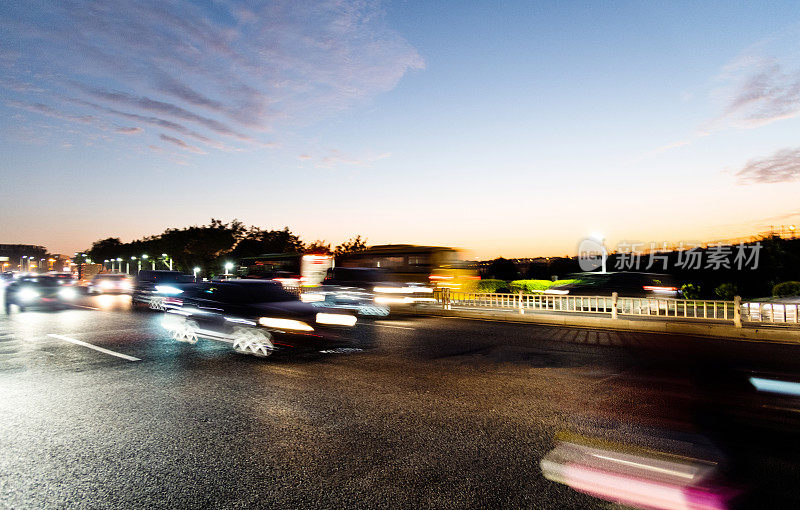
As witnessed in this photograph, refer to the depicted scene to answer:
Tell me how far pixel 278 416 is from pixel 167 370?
361 centimetres

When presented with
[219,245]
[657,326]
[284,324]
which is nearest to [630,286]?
[657,326]

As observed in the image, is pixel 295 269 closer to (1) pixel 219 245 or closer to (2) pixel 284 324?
(2) pixel 284 324

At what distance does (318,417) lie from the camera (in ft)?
16.8

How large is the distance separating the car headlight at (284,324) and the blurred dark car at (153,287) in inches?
480

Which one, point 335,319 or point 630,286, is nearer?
point 335,319

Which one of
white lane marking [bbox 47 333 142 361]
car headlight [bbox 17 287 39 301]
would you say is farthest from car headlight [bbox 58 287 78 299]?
white lane marking [bbox 47 333 142 361]

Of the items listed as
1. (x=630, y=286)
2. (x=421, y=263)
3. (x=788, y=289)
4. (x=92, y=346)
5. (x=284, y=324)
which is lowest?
(x=92, y=346)

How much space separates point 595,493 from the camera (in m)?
3.36

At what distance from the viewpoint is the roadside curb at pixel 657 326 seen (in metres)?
11.6

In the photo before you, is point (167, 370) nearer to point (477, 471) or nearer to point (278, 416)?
point (278, 416)

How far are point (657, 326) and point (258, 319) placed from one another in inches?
465

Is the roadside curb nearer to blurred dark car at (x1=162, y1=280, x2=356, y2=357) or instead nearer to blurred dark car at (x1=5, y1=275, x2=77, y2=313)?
blurred dark car at (x1=162, y1=280, x2=356, y2=357)

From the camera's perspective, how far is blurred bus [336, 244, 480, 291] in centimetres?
1884

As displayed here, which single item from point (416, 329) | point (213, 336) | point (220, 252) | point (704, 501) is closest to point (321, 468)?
point (704, 501)
